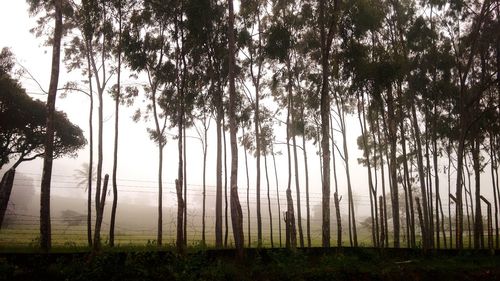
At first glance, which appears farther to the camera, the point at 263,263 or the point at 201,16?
the point at 201,16

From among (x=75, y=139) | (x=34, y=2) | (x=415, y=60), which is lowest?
(x=75, y=139)

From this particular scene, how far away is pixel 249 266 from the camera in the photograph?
9805 mm

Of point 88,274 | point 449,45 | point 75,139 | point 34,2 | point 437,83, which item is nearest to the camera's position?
point 88,274

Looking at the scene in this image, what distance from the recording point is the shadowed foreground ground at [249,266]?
7855mm

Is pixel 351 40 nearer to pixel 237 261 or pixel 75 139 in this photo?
pixel 237 261

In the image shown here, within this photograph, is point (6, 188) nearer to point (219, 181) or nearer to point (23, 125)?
point (219, 181)

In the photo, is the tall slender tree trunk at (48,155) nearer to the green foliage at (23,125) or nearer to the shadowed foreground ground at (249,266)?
the shadowed foreground ground at (249,266)

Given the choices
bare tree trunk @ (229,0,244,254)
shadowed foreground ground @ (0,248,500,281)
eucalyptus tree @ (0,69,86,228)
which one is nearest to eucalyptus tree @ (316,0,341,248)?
shadowed foreground ground @ (0,248,500,281)

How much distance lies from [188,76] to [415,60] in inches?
468

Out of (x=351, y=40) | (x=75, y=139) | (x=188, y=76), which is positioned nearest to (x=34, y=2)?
(x=188, y=76)

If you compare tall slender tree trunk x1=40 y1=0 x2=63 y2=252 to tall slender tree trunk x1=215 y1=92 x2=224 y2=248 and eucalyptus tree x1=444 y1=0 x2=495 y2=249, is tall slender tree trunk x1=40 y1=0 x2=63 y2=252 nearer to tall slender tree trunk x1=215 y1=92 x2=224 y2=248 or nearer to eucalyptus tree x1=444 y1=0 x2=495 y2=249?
tall slender tree trunk x1=215 y1=92 x2=224 y2=248

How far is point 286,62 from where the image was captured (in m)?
19.4

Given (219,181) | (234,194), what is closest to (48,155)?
(234,194)

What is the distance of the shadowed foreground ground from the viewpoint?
7855mm
